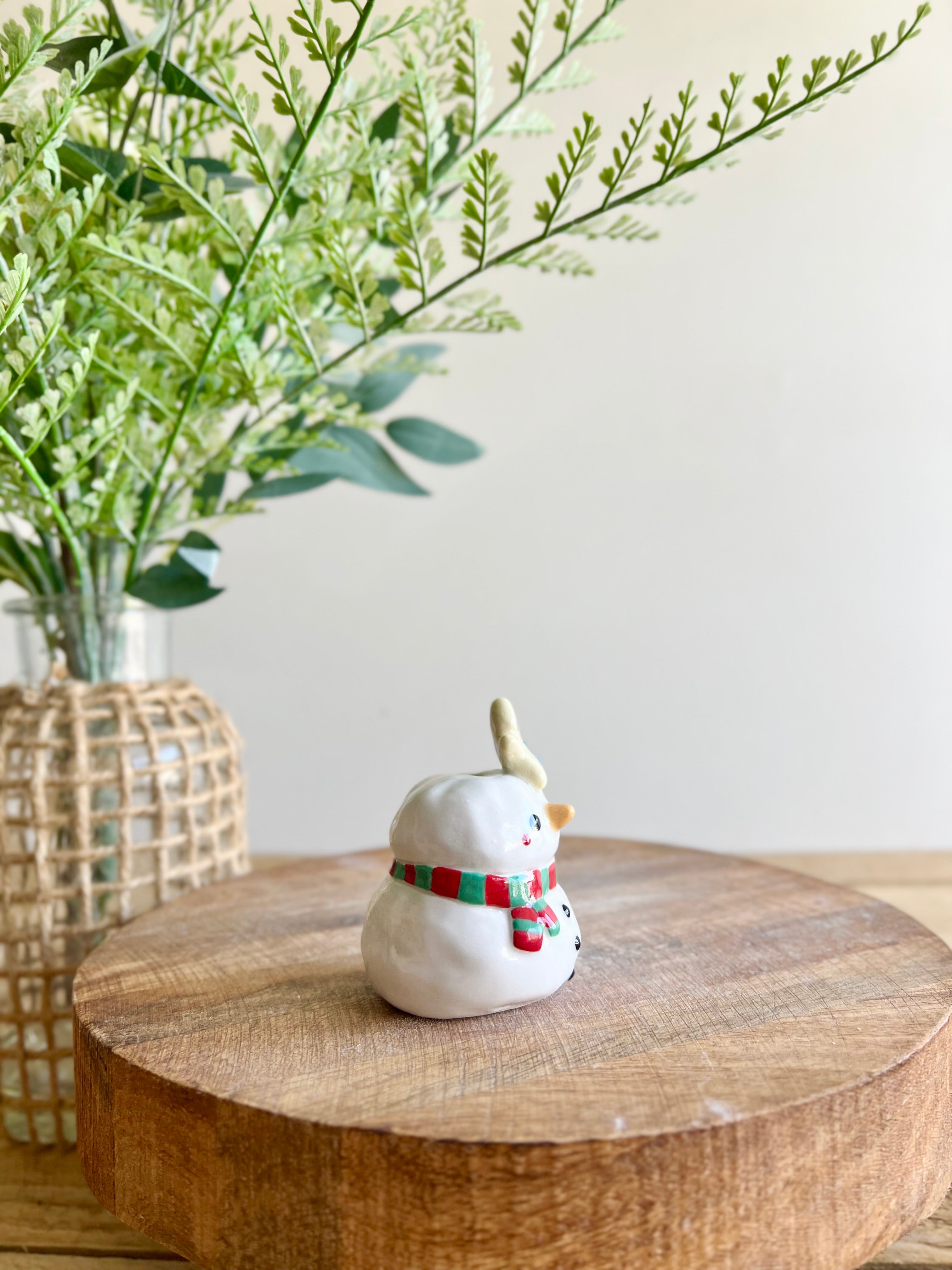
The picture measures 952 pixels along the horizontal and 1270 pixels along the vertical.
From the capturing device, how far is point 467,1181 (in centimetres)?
43

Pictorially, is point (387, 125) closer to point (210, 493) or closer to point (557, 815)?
point (210, 493)

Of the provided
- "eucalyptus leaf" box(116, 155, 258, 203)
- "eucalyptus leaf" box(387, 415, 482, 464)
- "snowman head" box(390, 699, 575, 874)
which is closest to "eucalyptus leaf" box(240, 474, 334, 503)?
"eucalyptus leaf" box(387, 415, 482, 464)

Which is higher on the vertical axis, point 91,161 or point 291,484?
point 91,161

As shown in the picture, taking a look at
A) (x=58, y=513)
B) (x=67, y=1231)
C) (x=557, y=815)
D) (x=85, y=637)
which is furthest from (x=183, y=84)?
(x=67, y=1231)

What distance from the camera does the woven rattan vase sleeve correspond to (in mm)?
748

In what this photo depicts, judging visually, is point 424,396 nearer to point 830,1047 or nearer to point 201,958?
point 201,958

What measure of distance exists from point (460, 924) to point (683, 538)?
0.86 meters

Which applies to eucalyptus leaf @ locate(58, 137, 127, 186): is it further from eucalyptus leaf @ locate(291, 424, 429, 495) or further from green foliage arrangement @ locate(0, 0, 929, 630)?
eucalyptus leaf @ locate(291, 424, 429, 495)

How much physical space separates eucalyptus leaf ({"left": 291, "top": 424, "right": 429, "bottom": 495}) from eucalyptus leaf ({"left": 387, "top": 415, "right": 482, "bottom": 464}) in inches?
1.5

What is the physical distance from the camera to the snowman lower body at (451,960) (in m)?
0.56

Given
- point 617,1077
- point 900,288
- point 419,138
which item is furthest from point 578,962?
point 900,288

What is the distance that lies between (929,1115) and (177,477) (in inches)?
25.7

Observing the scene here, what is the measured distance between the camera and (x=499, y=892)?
1.89 feet

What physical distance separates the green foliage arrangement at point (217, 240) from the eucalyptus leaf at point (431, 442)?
0.05ft
